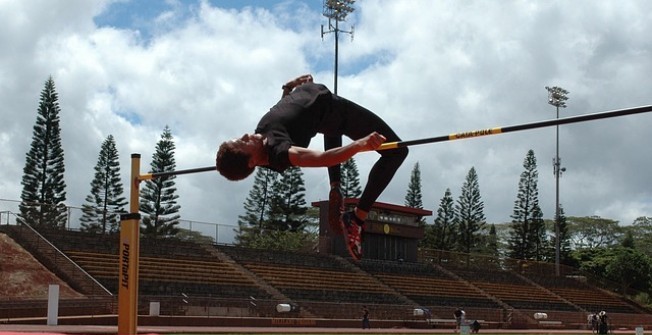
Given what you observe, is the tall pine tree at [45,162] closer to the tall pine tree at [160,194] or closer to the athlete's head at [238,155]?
the tall pine tree at [160,194]

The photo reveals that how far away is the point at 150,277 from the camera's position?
26953mm

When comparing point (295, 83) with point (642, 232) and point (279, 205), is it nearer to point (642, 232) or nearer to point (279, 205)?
point (279, 205)

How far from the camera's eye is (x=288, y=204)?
50688 mm

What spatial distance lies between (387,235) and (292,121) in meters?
35.5

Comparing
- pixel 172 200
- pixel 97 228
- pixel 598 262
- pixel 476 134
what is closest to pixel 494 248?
pixel 598 262

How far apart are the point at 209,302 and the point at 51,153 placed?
20.6 m

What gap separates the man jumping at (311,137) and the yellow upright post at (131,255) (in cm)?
290

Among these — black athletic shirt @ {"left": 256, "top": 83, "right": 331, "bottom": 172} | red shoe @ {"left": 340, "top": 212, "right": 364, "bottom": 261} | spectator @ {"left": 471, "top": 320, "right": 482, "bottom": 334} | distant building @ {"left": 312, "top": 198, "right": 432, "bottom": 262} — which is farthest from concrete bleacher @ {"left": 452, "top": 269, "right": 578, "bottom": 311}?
black athletic shirt @ {"left": 256, "top": 83, "right": 331, "bottom": 172}

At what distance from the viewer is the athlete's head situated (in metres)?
4.81

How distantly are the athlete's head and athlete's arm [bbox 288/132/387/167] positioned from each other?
0.34 metres

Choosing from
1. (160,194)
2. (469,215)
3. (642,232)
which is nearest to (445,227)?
(469,215)

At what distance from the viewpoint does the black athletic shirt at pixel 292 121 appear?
4703mm

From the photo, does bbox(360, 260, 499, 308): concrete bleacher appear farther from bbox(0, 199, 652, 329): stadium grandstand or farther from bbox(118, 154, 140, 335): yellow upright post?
bbox(118, 154, 140, 335): yellow upright post

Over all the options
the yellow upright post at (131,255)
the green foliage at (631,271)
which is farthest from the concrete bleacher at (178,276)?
the green foliage at (631,271)
